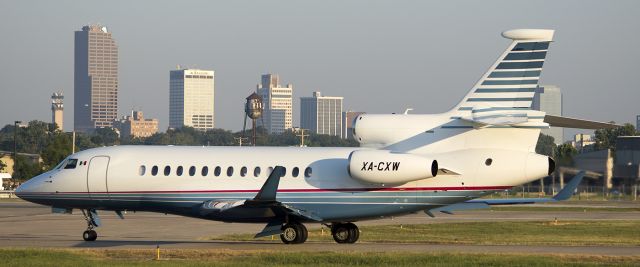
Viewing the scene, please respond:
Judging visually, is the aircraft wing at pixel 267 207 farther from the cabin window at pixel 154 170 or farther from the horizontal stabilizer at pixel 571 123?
the horizontal stabilizer at pixel 571 123

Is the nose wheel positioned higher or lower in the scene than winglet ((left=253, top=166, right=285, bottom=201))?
lower

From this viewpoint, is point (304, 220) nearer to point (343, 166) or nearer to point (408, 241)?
point (343, 166)

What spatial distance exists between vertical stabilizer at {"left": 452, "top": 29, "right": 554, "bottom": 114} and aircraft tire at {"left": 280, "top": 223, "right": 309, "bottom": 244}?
660cm

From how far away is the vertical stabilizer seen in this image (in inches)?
1237

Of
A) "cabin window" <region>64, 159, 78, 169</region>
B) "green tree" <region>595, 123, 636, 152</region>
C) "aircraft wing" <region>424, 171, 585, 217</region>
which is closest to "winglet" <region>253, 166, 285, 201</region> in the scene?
"aircraft wing" <region>424, 171, 585, 217</region>

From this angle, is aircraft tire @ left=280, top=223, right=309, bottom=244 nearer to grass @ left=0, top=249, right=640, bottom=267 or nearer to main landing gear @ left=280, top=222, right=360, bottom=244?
main landing gear @ left=280, top=222, right=360, bottom=244

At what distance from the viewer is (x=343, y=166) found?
33562 millimetres

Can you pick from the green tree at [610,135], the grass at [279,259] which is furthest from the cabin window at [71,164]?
the green tree at [610,135]

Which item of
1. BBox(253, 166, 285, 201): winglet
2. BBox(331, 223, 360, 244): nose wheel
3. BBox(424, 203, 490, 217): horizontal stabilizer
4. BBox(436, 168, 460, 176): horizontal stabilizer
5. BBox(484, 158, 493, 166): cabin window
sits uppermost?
BBox(484, 158, 493, 166): cabin window

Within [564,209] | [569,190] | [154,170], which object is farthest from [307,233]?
[564,209]

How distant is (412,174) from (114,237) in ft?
40.5

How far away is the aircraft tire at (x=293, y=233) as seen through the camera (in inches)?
1332

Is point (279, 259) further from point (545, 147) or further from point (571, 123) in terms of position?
point (545, 147)

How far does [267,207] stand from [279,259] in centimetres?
474
